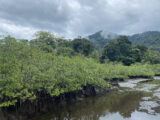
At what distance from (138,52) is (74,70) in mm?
72694

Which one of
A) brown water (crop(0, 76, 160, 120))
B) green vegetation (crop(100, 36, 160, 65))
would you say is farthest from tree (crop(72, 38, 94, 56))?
brown water (crop(0, 76, 160, 120))

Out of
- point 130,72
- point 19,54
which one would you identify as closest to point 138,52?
point 130,72

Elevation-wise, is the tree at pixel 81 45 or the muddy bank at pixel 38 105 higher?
the tree at pixel 81 45

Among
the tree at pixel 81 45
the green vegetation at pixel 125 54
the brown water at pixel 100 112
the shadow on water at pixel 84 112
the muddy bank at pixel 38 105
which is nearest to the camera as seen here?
the muddy bank at pixel 38 105

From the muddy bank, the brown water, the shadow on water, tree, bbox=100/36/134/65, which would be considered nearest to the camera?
the muddy bank

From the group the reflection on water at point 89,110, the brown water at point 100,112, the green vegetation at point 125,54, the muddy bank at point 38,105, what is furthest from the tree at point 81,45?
the brown water at point 100,112

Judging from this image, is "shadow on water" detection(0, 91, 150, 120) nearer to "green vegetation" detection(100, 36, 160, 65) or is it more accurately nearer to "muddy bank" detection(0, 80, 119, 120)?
"muddy bank" detection(0, 80, 119, 120)

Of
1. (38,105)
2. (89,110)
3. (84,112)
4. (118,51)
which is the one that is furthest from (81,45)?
(38,105)

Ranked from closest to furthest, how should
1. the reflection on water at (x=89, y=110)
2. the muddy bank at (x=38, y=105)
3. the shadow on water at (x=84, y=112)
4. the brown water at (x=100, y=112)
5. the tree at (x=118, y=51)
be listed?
the muddy bank at (x=38, y=105), the shadow on water at (x=84, y=112), the brown water at (x=100, y=112), the reflection on water at (x=89, y=110), the tree at (x=118, y=51)

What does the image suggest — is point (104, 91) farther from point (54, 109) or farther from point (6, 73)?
point (6, 73)

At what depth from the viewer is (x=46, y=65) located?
20438 mm

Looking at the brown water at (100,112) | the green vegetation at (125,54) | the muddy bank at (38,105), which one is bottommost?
the brown water at (100,112)

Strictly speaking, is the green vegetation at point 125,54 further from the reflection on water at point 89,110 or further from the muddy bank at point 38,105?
the reflection on water at point 89,110

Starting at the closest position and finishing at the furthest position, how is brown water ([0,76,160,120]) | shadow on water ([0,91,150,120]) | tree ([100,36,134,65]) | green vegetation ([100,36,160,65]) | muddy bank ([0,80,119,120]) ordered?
1. muddy bank ([0,80,119,120])
2. shadow on water ([0,91,150,120])
3. brown water ([0,76,160,120])
4. green vegetation ([100,36,160,65])
5. tree ([100,36,134,65])
